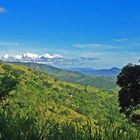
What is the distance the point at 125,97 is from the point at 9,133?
46988 mm

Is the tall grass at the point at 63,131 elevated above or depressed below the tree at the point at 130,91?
above

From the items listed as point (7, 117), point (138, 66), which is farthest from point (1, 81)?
point (7, 117)

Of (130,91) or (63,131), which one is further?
(130,91)

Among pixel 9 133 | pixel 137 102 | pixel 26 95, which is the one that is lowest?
pixel 26 95

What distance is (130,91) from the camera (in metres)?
53.2

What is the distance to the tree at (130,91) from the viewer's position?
52734 mm

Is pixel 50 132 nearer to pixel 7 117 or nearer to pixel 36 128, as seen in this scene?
pixel 36 128

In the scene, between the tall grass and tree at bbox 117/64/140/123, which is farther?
tree at bbox 117/64/140/123

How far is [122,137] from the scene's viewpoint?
6609 mm

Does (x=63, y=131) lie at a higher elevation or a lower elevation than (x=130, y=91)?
higher

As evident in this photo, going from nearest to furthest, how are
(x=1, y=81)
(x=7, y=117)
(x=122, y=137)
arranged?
1. (x=122, y=137)
2. (x=7, y=117)
3. (x=1, y=81)

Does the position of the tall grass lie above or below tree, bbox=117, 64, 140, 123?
above

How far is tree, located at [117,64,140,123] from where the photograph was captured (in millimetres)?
52734

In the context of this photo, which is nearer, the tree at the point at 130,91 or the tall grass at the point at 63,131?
the tall grass at the point at 63,131
